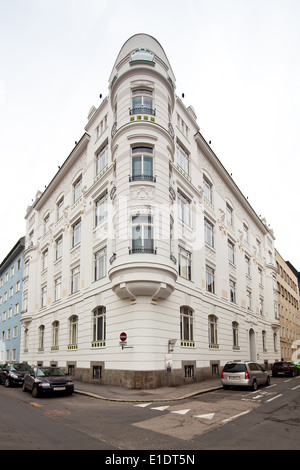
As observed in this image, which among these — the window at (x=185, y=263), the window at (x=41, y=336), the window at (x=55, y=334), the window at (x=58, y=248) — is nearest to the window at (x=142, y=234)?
the window at (x=185, y=263)

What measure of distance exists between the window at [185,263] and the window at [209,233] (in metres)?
3.71

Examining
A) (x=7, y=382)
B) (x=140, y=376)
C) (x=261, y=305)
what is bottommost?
(x=7, y=382)

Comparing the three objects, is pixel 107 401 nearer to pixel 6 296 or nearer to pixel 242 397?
pixel 242 397

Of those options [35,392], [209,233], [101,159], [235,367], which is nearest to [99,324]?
[35,392]

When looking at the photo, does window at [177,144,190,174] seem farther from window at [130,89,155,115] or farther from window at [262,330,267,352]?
window at [262,330,267,352]

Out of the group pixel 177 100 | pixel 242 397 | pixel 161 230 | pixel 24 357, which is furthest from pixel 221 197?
pixel 24 357

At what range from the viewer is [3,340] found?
44.1 m

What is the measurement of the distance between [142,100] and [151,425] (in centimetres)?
1780

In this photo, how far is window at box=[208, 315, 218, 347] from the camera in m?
25.0

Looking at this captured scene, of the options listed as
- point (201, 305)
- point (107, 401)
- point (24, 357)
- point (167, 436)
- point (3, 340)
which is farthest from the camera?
point (3, 340)

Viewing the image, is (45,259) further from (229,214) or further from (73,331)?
(229,214)

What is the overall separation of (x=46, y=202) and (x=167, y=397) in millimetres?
26319

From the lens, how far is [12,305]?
4241cm

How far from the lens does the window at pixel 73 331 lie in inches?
993
